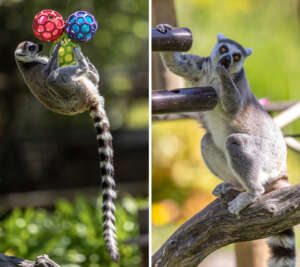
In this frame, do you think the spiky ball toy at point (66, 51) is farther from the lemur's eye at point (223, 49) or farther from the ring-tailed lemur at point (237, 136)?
the lemur's eye at point (223, 49)

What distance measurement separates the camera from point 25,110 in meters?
5.43

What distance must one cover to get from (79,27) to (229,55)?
0.86 meters

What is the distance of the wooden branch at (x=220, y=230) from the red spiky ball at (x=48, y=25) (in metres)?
0.91

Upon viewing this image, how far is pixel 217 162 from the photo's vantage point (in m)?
2.14

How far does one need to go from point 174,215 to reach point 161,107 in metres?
3.38

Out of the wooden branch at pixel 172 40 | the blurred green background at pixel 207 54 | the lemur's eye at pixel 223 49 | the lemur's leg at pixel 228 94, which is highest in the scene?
the blurred green background at pixel 207 54

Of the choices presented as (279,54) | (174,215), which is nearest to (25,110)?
(174,215)

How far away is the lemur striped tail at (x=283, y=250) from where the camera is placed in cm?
188

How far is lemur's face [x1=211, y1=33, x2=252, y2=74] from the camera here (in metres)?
2.00

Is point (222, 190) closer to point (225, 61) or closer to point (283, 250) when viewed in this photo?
point (283, 250)

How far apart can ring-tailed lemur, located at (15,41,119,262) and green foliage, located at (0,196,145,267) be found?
156 cm

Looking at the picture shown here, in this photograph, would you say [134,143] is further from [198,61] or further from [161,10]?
[198,61]

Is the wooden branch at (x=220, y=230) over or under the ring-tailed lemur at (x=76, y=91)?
under

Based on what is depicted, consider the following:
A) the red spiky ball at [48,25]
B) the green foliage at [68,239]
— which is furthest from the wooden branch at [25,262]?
the green foliage at [68,239]
